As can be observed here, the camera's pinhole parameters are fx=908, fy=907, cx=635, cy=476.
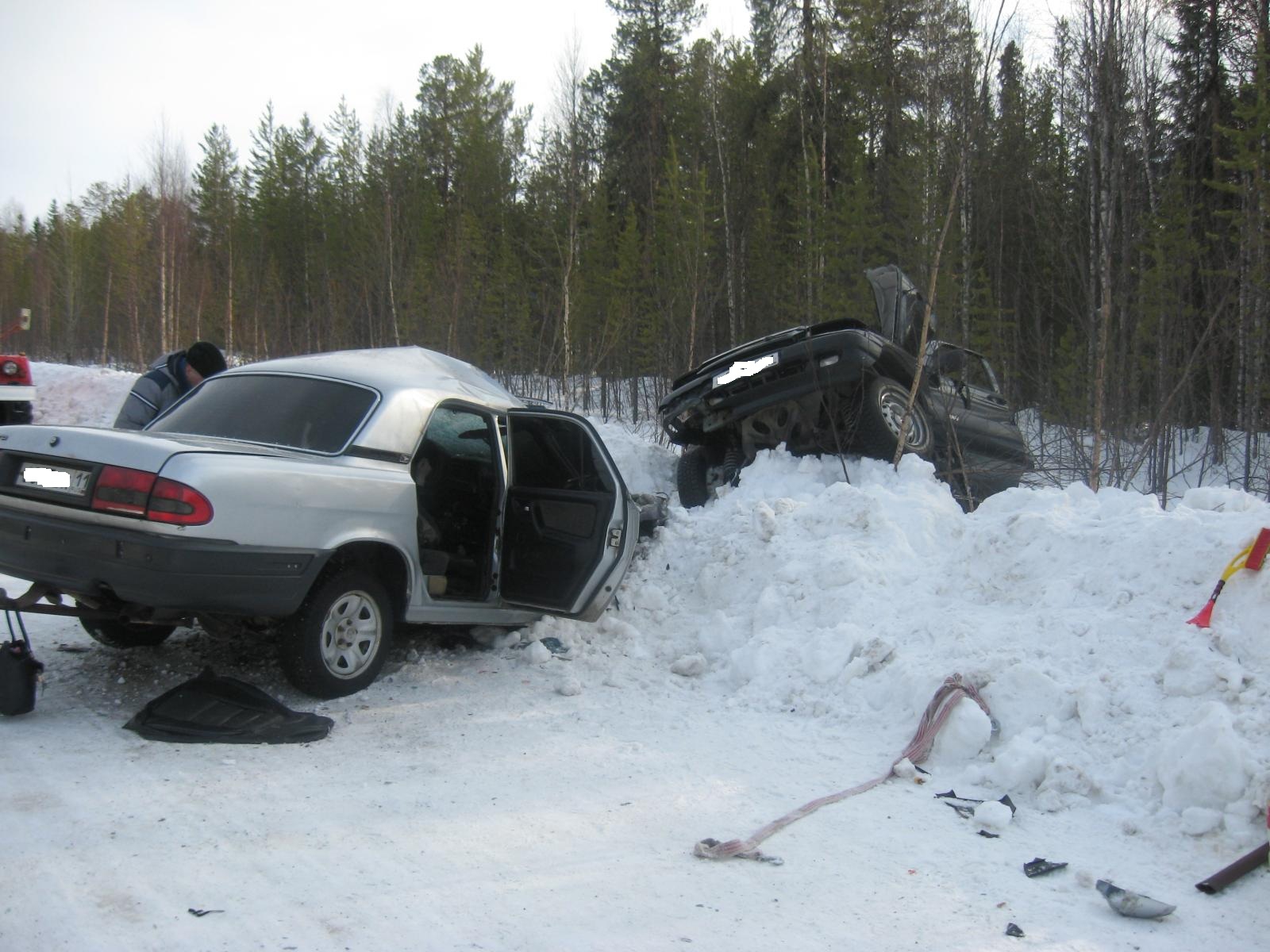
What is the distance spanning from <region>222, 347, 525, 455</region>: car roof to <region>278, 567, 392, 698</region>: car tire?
78 cm

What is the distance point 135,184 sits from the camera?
35594 mm

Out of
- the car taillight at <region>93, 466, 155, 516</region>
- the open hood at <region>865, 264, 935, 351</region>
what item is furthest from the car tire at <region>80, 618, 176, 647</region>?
the open hood at <region>865, 264, 935, 351</region>

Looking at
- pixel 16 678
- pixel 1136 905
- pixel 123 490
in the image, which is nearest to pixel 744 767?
pixel 1136 905

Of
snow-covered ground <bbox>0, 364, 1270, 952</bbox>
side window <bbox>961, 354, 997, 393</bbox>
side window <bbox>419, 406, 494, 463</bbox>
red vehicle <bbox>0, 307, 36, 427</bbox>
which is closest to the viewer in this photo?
snow-covered ground <bbox>0, 364, 1270, 952</bbox>

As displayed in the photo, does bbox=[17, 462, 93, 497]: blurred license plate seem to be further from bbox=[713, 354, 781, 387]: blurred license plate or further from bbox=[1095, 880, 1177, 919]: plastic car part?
bbox=[713, 354, 781, 387]: blurred license plate

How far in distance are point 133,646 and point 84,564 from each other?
165 centimetres

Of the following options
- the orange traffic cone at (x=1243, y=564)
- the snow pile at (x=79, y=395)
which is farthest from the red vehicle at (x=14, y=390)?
the orange traffic cone at (x=1243, y=564)

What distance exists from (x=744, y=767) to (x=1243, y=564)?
2.84m

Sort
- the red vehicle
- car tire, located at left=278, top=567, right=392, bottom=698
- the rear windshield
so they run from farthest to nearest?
the red vehicle → the rear windshield → car tire, located at left=278, top=567, right=392, bottom=698

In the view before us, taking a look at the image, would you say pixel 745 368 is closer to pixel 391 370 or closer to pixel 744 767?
pixel 391 370

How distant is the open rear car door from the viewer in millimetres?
5754

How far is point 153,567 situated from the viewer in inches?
154

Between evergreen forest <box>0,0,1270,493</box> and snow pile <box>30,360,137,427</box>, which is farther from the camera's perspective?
snow pile <box>30,360,137,427</box>

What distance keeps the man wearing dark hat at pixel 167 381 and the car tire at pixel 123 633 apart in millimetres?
1821
